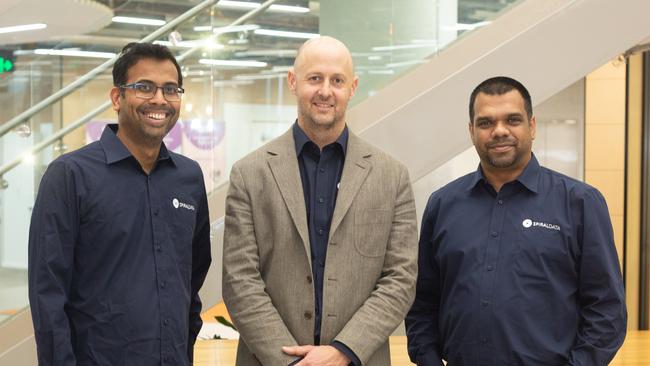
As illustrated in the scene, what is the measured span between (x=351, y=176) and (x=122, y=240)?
70 cm

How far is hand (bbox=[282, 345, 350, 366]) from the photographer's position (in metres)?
2.50

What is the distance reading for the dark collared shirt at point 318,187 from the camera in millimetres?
2650

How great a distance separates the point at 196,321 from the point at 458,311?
85cm

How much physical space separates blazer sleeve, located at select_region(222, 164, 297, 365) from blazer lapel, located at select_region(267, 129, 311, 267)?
0.37 feet

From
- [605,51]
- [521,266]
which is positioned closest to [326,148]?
[521,266]

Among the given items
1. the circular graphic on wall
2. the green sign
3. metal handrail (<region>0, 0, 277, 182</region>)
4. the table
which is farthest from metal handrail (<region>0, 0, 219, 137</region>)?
the table

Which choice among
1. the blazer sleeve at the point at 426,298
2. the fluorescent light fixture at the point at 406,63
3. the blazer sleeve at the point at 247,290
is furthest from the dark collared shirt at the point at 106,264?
the fluorescent light fixture at the point at 406,63

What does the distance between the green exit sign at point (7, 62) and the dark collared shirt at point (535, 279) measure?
8.54 ft

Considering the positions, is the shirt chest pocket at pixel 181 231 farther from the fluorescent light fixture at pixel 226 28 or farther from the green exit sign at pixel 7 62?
the green exit sign at pixel 7 62

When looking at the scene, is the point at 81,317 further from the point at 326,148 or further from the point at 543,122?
the point at 543,122

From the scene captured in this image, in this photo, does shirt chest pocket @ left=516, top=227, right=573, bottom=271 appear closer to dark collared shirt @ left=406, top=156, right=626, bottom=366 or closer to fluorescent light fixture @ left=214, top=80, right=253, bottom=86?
dark collared shirt @ left=406, top=156, right=626, bottom=366

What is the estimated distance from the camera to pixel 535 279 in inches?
105

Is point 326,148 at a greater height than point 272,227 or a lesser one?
greater

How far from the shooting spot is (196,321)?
2.89m
